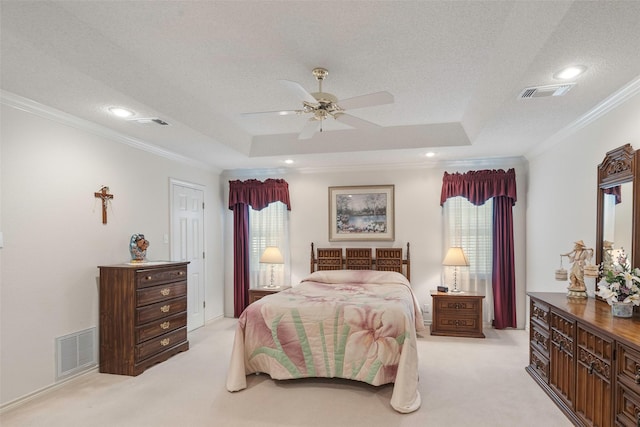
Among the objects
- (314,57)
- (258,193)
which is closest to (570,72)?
(314,57)

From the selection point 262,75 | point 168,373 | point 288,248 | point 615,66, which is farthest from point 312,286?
point 615,66

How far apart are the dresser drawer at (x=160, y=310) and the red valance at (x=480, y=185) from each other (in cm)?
387

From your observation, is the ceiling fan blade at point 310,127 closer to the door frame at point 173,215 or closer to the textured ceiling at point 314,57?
the textured ceiling at point 314,57

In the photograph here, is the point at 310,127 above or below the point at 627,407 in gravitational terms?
above

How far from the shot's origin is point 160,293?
→ 401 cm

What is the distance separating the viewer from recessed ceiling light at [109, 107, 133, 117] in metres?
3.29

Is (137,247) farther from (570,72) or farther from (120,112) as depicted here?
(570,72)

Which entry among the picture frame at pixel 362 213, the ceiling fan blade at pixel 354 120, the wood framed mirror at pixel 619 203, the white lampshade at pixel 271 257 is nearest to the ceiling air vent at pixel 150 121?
the ceiling fan blade at pixel 354 120

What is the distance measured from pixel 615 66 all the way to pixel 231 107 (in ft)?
10.5

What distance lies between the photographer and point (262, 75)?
10.0 ft

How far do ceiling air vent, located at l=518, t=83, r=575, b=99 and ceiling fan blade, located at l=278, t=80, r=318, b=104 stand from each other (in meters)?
1.60

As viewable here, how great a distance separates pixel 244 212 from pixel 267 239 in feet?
1.93

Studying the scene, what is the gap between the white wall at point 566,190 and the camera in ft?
9.80

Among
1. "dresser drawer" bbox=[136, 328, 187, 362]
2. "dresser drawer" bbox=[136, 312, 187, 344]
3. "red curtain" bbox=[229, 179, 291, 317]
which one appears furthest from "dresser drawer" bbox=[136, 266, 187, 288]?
"red curtain" bbox=[229, 179, 291, 317]
